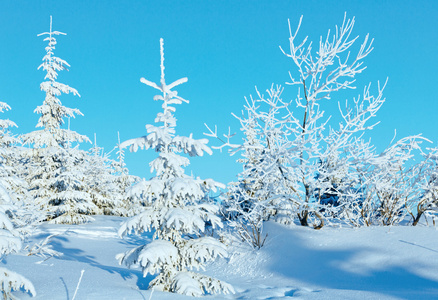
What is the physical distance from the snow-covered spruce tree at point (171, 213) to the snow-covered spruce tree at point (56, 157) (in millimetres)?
14986

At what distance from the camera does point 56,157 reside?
21078 millimetres

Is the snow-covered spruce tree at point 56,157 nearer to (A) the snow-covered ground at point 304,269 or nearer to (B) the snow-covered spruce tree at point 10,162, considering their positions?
(B) the snow-covered spruce tree at point 10,162

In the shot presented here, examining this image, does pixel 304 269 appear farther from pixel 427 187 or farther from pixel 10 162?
pixel 10 162

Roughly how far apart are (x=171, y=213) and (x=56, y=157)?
17.3 m

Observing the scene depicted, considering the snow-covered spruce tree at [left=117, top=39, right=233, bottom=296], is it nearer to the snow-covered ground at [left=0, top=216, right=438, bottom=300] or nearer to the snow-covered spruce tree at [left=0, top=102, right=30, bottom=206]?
the snow-covered ground at [left=0, top=216, right=438, bottom=300]

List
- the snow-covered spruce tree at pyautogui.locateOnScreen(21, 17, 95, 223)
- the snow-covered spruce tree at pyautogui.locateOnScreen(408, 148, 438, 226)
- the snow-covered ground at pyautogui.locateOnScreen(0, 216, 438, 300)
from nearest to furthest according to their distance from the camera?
the snow-covered ground at pyautogui.locateOnScreen(0, 216, 438, 300) → the snow-covered spruce tree at pyautogui.locateOnScreen(408, 148, 438, 226) → the snow-covered spruce tree at pyautogui.locateOnScreen(21, 17, 95, 223)

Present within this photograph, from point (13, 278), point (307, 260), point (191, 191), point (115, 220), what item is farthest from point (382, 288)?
point (115, 220)

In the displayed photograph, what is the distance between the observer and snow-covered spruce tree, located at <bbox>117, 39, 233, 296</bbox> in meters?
6.21

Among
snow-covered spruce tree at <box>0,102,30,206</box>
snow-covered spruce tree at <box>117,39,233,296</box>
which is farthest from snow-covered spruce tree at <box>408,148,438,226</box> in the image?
snow-covered spruce tree at <box>0,102,30,206</box>

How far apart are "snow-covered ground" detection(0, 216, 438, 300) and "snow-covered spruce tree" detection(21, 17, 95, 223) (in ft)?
23.8

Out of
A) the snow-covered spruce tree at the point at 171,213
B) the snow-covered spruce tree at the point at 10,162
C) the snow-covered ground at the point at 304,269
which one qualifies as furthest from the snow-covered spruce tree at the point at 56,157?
the snow-covered spruce tree at the point at 171,213

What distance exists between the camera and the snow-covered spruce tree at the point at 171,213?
245 inches

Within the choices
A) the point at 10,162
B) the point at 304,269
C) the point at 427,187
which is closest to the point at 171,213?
the point at 304,269

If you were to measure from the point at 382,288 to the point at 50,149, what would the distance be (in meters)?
18.5
